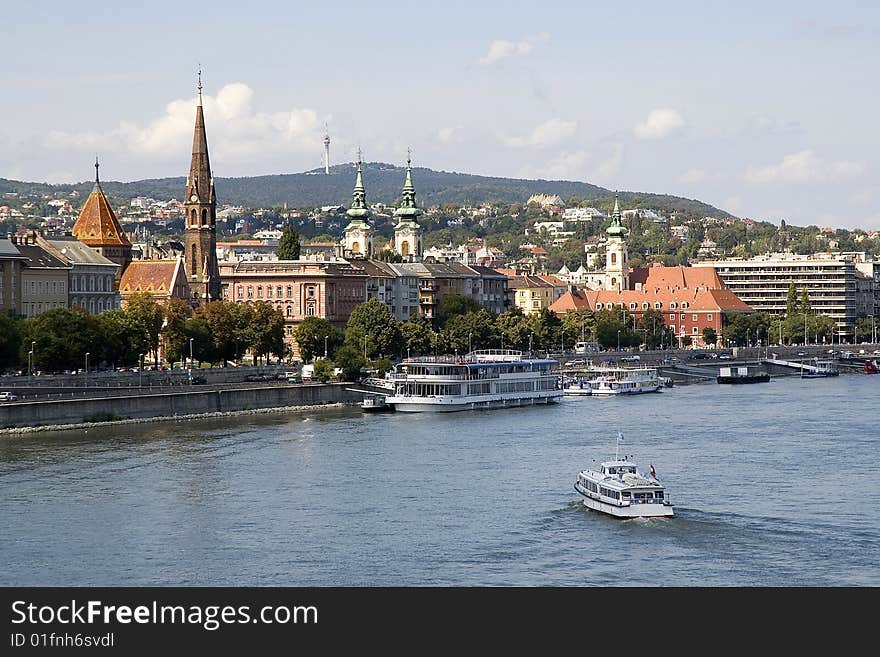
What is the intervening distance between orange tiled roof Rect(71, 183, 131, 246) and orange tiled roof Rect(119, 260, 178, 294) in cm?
255

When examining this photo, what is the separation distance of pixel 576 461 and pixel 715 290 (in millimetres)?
99327

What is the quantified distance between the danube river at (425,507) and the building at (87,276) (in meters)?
29.8

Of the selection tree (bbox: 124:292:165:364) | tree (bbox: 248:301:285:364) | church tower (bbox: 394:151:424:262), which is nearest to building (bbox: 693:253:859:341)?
church tower (bbox: 394:151:424:262)

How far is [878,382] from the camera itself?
104m

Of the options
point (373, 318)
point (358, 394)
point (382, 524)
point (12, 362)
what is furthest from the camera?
point (373, 318)

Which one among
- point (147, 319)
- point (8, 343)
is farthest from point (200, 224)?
point (8, 343)

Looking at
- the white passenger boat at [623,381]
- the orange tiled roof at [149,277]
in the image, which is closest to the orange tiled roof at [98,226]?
the orange tiled roof at [149,277]

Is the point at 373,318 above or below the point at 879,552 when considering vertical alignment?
above

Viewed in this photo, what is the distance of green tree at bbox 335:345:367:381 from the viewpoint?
82.4m

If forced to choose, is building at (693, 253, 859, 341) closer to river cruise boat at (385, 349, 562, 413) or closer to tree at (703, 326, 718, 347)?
tree at (703, 326, 718, 347)
